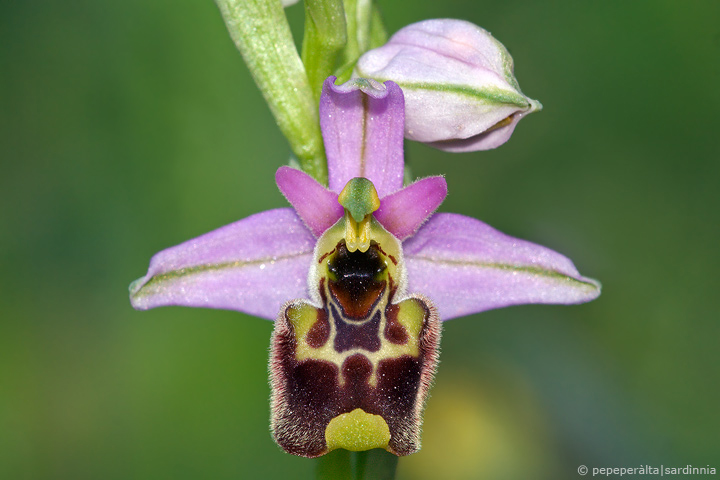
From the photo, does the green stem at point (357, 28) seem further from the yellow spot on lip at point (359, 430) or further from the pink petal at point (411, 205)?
the yellow spot on lip at point (359, 430)

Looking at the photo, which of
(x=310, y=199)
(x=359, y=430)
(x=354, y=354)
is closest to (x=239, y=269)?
(x=310, y=199)

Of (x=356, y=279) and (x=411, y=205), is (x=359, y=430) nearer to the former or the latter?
(x=356, y=279)

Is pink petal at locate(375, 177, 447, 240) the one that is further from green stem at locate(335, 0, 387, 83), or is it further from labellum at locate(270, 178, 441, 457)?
green stem at locate(335, 0, 387, 83)

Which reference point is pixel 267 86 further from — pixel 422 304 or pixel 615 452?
pixel 615 452

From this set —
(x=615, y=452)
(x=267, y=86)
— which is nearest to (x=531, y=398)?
(x=615, y=452)

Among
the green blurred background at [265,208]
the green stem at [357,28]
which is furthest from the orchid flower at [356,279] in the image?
the green blurred background at [265,208]

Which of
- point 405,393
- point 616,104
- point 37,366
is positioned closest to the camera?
point 405,393
